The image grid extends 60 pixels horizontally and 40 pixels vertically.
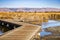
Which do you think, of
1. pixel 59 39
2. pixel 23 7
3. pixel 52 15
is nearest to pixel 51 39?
pixel 59 39

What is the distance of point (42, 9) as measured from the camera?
22.4 m

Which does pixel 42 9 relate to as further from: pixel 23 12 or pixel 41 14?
pixel 23 12

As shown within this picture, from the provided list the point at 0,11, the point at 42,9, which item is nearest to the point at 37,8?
the point at 42,9

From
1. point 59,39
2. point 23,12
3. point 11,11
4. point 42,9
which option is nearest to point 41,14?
point 42,9

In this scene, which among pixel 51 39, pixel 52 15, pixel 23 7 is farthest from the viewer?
pixel 52 15

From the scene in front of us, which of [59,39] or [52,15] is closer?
[59,39]

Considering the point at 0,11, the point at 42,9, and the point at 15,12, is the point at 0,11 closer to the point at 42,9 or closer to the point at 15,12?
the point at 15,12

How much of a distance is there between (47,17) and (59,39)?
43.6 feet

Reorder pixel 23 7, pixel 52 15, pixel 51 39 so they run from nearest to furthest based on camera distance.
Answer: pixel 51 39 → pixel 23 7 → pixel 52 15

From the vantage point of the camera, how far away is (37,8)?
22.0 metres

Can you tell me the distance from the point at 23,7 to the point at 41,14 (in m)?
2.65

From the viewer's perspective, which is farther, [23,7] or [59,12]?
[59,12]

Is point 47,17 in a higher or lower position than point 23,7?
lower

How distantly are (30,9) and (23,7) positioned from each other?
913 mm
